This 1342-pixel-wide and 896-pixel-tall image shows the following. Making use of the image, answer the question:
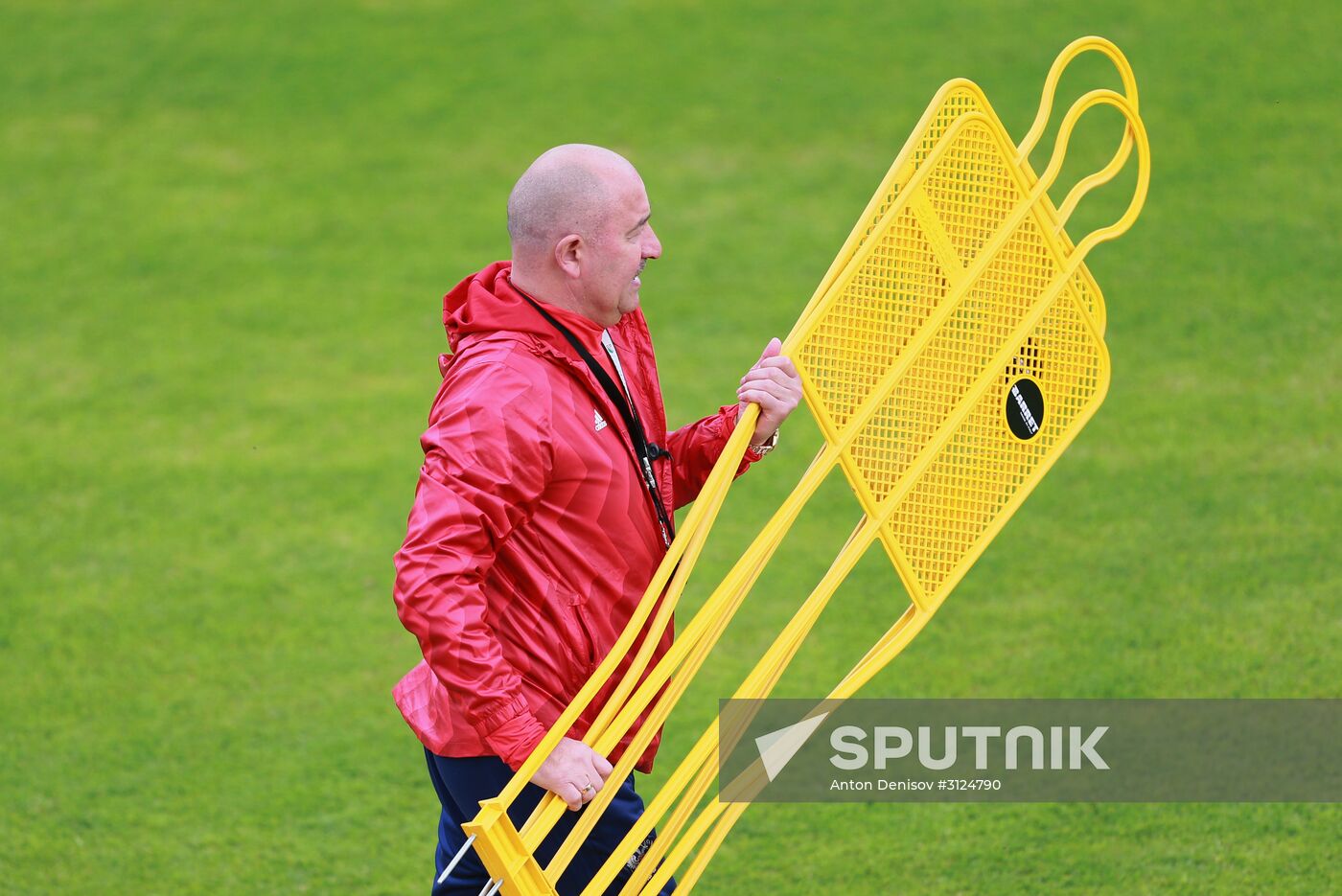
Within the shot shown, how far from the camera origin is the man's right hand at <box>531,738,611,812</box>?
8.33 ft

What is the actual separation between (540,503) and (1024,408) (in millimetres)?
1069

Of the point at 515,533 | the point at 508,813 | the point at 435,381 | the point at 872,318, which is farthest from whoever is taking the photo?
the point at 435,381

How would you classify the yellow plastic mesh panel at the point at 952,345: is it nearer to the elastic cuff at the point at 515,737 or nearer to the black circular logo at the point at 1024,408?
the black circular logo at the point at 1024,408

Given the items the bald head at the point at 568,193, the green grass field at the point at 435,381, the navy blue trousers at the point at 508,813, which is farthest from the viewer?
the green grass field at the point at 435,381

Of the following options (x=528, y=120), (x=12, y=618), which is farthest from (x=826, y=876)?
(x=528, y=120)

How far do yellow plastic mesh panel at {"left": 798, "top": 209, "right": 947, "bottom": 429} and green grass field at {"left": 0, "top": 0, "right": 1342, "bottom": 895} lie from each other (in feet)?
5.40

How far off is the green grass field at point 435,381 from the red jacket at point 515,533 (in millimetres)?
1484

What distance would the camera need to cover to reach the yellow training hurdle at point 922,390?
2742 millimetres

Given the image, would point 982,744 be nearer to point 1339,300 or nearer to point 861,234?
point 861,234

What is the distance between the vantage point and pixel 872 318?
2.90m

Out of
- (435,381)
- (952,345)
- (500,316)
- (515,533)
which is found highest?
(500,316)

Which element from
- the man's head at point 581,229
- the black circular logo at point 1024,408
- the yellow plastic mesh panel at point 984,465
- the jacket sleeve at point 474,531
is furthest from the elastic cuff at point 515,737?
the black circular logo at point 1024,408

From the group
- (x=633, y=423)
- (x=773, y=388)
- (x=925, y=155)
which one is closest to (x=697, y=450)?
(x=633, y=423)

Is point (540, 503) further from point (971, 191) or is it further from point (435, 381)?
point (435, 381)
